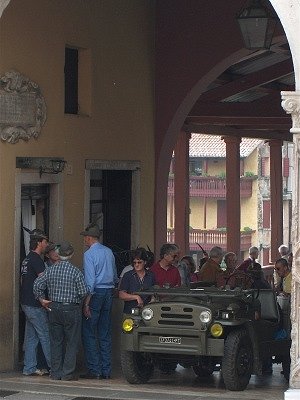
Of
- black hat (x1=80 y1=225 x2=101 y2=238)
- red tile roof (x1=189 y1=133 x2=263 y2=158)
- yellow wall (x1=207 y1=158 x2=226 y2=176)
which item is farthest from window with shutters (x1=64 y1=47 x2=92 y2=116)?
yellow wall (x1=207 y1=158 x2=226 y2=176)

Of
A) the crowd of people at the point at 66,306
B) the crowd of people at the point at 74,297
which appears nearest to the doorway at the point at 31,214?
the crowd of people at the point at 74,297

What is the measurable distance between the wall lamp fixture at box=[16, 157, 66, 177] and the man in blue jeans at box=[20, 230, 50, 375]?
34.4 inches

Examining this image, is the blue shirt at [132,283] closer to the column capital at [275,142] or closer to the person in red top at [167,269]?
the person in red top at [167,269]

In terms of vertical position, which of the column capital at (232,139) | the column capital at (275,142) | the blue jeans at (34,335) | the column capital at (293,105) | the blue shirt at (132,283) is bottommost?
the blue jeans at (34,335)

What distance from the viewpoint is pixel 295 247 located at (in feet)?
34.4

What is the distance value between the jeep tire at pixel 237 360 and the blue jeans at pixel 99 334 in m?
1.77

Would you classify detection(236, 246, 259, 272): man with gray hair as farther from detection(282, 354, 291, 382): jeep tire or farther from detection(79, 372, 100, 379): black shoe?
detection(79, 372, 100, 379): black shoe

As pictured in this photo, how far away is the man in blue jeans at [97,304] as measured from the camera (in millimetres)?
13500

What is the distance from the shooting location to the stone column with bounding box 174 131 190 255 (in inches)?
984

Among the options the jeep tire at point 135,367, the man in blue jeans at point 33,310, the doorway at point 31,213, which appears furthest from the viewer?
the doorway at point 31,213

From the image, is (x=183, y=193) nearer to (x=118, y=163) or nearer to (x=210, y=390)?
(x=118, y=163)

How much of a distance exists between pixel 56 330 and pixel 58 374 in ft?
1.53

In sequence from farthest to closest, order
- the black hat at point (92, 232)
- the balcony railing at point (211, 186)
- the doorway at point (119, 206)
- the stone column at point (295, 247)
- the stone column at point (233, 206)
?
the balcony railing at point (211, 186) < the stone column at point (233, 206) < the doorway at point (119, 206) < the black hat at point (92, 232) < the stone column at point (295, 247)

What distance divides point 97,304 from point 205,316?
65.3 inches
